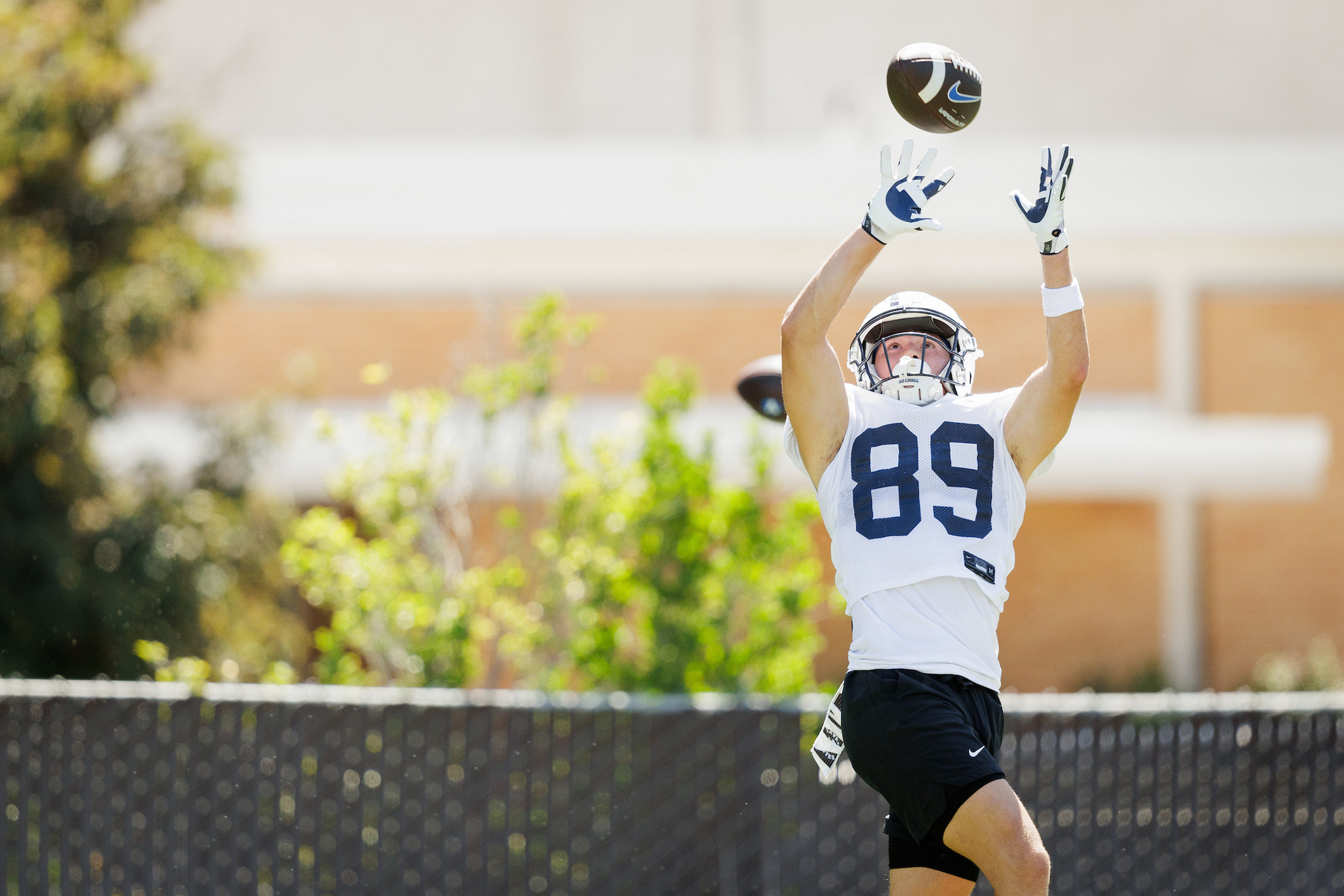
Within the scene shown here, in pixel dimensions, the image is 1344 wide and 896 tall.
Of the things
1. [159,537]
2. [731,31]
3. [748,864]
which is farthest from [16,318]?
[731,31]

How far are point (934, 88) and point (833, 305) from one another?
0.67 metres

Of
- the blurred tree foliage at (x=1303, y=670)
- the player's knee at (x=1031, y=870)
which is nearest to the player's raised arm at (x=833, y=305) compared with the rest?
the player's knee at (x=1031, y=870)

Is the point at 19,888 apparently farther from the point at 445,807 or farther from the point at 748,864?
the point at 748,864

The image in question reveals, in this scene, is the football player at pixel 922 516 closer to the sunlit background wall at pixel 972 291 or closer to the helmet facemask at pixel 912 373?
the helmet facemask at pixel 912 373

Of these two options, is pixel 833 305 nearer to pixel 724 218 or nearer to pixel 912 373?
pixel 912 373

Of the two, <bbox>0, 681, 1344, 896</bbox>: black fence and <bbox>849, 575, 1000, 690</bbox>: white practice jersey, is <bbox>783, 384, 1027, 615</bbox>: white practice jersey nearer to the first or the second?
<bbox>849, 575, 1000, 690</bbox>: white practice jersey

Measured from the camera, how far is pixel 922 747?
2.99 m

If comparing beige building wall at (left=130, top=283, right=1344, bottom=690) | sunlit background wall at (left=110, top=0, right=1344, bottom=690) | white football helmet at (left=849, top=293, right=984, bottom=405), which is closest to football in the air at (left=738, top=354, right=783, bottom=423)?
white football helmet at (left=849, top=293, right=984, bottom=405)

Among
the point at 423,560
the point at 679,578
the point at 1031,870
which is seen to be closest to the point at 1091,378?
the point at 679,578

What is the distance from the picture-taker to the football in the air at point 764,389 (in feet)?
13.2

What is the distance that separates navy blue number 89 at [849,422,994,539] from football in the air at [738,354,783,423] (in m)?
0.72

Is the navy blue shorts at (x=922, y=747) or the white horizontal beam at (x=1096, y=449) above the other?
the white horizontal beam at (x=1096, y=449)

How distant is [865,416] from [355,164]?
10.4 metres

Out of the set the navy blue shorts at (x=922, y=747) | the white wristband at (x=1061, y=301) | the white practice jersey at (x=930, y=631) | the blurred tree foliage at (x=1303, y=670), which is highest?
the white wristband at (x=1061, y=301)
